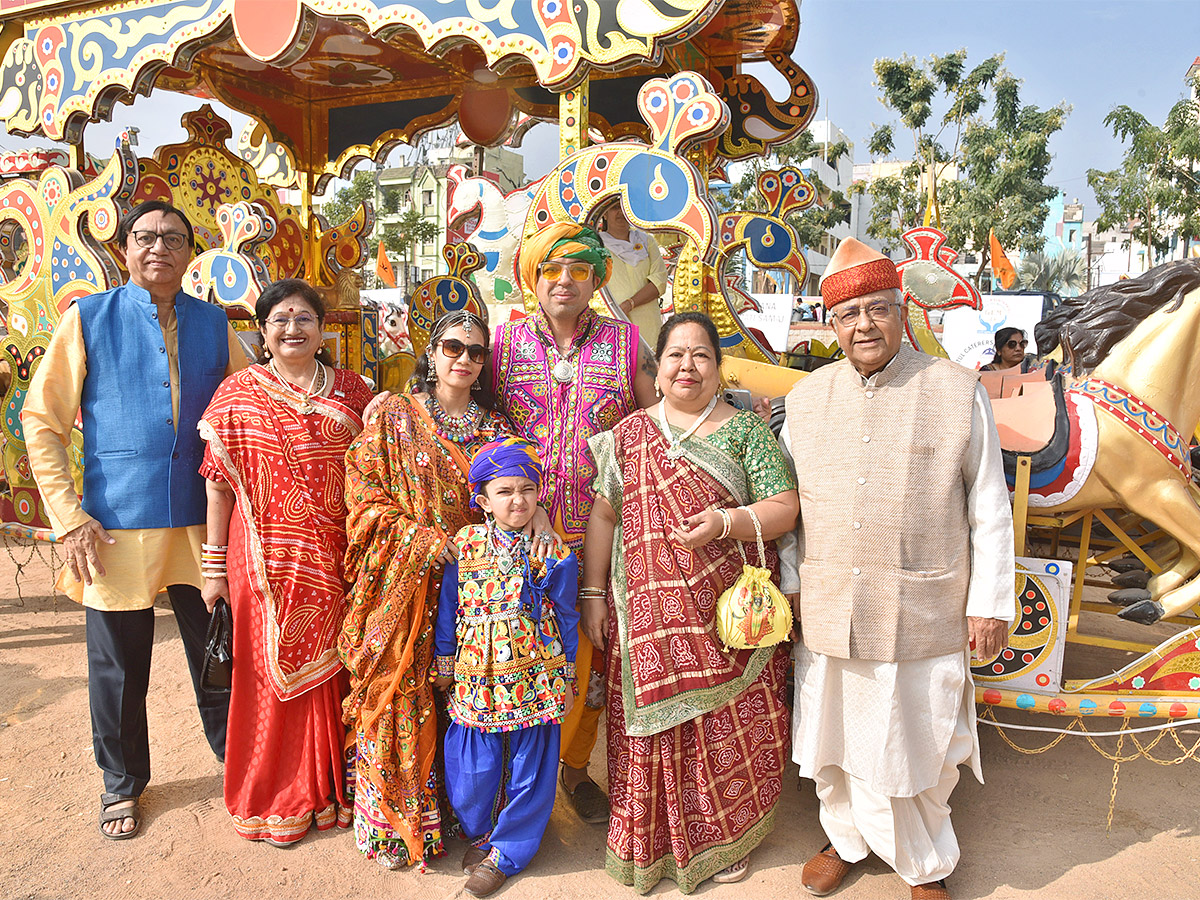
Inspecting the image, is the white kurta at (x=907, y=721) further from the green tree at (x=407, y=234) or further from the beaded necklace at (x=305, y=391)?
the green tree at (x=407, y=234)

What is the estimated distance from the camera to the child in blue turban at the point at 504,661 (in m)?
2.37

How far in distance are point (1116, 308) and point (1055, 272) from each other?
3762cm

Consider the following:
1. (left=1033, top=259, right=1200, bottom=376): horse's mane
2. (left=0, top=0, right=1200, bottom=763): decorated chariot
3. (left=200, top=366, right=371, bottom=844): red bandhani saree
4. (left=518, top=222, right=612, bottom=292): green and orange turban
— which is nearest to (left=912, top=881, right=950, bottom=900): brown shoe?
(left=0, top=0, right=1200, bottom=763): decorated chariot

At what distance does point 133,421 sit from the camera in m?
2.73

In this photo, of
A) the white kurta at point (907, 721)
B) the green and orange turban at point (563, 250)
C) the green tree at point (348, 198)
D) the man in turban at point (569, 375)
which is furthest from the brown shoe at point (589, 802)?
the green tree at point (348, 198)

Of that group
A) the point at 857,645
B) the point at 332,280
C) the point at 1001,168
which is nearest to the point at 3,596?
the point at 332,280

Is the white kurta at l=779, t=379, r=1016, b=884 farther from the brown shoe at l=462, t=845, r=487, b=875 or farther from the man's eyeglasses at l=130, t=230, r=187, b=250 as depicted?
the man's eyeglasses at l=130, t=230, r=187, b=250

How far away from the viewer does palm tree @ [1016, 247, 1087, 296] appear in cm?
3400

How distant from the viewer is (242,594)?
2.60 metres

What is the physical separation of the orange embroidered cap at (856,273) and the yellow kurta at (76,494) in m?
2.14

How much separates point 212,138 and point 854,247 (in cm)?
569

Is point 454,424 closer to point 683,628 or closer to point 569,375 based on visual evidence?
point 569,375

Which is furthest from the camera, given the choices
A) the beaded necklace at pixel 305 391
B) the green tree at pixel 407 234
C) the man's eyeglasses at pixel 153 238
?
the green tree at pixel 407 234

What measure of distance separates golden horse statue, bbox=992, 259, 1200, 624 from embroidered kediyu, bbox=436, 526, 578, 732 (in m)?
1.79
